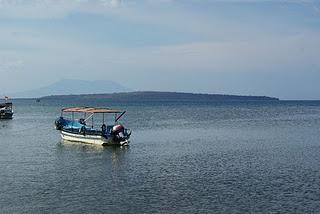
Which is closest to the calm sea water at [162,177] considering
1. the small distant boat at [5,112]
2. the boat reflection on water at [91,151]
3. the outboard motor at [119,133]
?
the boat reflection on water at [91,151]

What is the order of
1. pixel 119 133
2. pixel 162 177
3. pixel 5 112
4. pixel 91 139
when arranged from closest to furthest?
pixel 162 177 → pixel 119 133 → pixel 91 139 → pixel 5 112

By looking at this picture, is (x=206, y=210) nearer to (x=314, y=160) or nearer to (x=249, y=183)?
(x=249, y=183)

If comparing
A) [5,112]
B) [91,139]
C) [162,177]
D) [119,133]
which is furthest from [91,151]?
[5,112]

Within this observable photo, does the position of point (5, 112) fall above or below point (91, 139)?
above

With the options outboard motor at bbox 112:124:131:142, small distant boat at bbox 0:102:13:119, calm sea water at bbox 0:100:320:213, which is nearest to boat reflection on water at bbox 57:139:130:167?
calm sea water at bbox 0:100:320:213

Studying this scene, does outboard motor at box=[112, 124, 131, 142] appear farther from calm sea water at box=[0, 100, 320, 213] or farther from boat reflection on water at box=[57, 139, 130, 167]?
calm sea water at box=[0, 100, 320, 213]

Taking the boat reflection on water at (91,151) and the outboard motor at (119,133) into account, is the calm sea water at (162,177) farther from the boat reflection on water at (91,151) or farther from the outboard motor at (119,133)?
the outboard motor at (119,133)

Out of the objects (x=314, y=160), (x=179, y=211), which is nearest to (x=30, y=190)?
(x=179, y=211)

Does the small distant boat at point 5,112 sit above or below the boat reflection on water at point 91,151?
above

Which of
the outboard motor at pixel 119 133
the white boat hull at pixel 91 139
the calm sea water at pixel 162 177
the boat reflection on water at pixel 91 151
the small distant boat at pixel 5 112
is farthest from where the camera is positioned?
the small distant boat at pixel 5 112

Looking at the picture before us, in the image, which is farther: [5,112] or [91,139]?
[5,112]

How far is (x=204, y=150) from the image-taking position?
51.0 meters

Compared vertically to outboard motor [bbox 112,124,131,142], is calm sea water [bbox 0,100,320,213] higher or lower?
lower

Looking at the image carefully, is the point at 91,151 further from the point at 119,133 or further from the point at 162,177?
the point at 162,177
